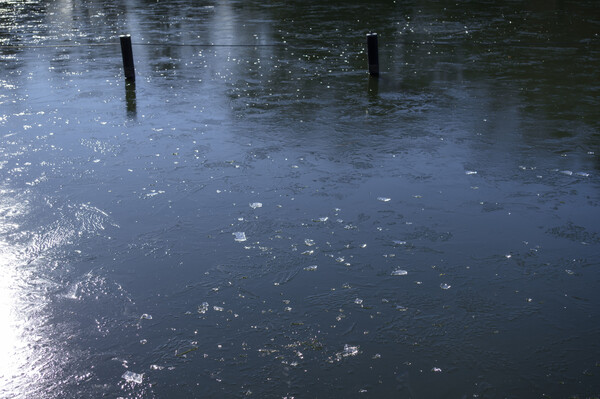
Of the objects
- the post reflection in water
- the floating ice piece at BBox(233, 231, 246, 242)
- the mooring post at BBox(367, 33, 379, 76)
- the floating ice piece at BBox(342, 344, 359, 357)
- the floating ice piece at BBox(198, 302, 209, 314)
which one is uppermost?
the mooring post at BBox(367, 33, 379, 76)

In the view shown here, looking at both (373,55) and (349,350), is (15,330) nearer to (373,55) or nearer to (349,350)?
(349,350)

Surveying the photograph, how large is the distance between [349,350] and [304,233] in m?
2.17

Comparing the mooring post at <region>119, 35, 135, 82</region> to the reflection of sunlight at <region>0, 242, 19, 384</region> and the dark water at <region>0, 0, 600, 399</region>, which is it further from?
the reflection of sunlight at <region>0, 242, 19, 384</region>

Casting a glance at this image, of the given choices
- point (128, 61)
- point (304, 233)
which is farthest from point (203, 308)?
point (128, 61)

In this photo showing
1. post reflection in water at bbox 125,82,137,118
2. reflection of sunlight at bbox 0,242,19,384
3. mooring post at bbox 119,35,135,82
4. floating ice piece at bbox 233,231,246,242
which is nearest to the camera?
reflection of sunlight at bbox 0,242,19,384

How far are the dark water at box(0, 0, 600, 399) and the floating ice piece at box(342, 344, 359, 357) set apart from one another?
4cm

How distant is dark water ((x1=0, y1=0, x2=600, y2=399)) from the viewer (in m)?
4.96

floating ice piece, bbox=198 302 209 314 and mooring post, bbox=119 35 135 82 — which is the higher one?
mooring post, bbox=119 35 135 82

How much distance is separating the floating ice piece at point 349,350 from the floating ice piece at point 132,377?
1468mm

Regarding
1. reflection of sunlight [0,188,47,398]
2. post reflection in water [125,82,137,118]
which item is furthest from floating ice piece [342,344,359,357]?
post reflection in water [125,82,137,118]

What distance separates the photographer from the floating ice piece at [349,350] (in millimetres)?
5070

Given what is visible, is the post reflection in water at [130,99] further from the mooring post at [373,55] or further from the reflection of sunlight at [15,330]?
the reflection of sunlight at [15,330]

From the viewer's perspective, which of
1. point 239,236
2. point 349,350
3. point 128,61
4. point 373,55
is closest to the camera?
point 349,350

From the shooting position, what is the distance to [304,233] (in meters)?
7.12
